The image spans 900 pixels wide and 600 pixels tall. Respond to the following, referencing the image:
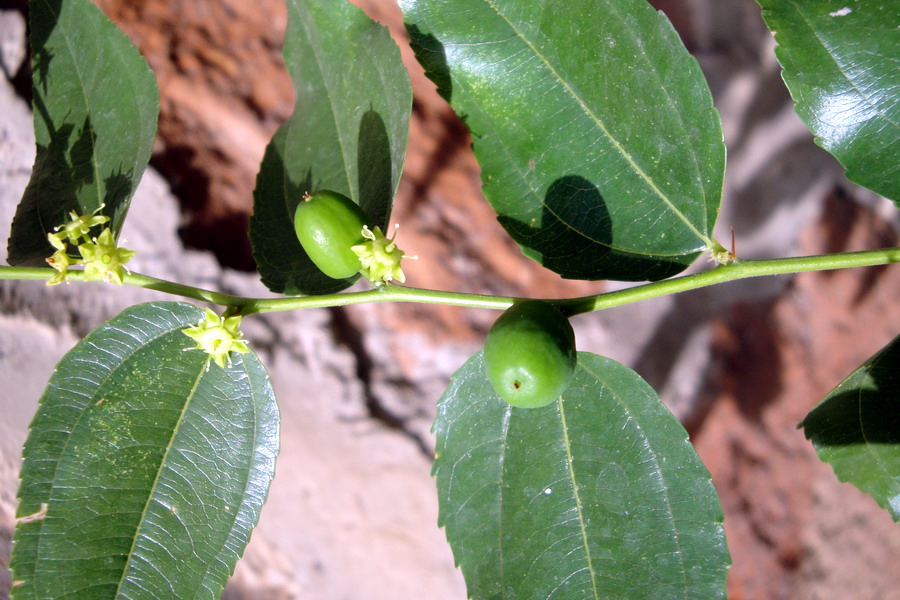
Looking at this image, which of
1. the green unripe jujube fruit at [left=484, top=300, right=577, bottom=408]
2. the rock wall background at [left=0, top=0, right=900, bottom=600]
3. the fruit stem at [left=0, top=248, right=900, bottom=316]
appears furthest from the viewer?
the rock wall background at [left=0, top=0, right=900, bottom=600]

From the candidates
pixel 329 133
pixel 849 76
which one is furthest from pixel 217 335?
pixel 849 76

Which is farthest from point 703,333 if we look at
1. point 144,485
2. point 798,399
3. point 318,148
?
point 144,485

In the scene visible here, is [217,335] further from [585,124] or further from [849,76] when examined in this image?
[849,76]

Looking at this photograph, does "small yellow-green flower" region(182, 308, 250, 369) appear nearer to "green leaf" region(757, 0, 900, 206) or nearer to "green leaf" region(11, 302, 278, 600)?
"green leaf" region(11, 302, 278, 600)

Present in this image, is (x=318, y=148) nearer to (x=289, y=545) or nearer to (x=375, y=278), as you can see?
(x=375, y=278)

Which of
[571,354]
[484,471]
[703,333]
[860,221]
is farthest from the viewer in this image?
[860,221]

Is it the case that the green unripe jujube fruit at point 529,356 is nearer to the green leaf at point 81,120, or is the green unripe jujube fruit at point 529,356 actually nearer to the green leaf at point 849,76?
the green leaf at point 849,76

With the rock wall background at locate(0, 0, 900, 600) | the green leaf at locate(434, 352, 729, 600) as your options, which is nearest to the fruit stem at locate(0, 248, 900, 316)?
the green leaf at locate(434, 352, 729, 600)
